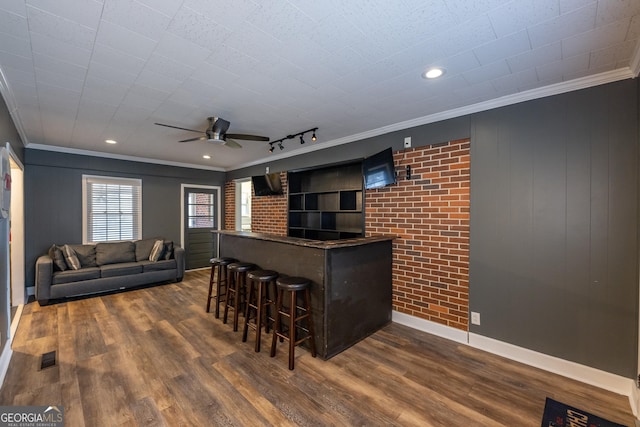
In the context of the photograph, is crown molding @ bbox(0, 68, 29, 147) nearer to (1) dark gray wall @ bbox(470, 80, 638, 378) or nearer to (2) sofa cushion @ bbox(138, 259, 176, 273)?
(2) sofa cushion @ bbox(138, 259, 176, 273)

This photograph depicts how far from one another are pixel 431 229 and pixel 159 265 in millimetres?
4742

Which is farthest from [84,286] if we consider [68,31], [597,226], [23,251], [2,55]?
[597,226]

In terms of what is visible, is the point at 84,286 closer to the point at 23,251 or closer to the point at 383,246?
the point at 23,251

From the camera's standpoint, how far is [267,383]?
2119mm

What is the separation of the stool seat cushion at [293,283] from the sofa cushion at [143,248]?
3.97m

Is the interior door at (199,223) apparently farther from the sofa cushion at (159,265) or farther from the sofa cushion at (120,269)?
the sofa cushion at (120,269)

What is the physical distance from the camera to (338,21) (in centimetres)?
151

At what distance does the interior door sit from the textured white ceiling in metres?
3.28

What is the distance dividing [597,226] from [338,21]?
2.52 meters

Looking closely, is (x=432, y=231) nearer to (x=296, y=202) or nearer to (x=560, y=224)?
(x=560, y=224)

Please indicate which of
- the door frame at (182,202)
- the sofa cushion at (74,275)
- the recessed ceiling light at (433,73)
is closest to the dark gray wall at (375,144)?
the recessed ceiling light at (433,73)

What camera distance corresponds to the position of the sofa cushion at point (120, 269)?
172 inches

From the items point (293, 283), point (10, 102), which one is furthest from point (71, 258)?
point (293, 283)

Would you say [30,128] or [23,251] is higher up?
[30,128]
